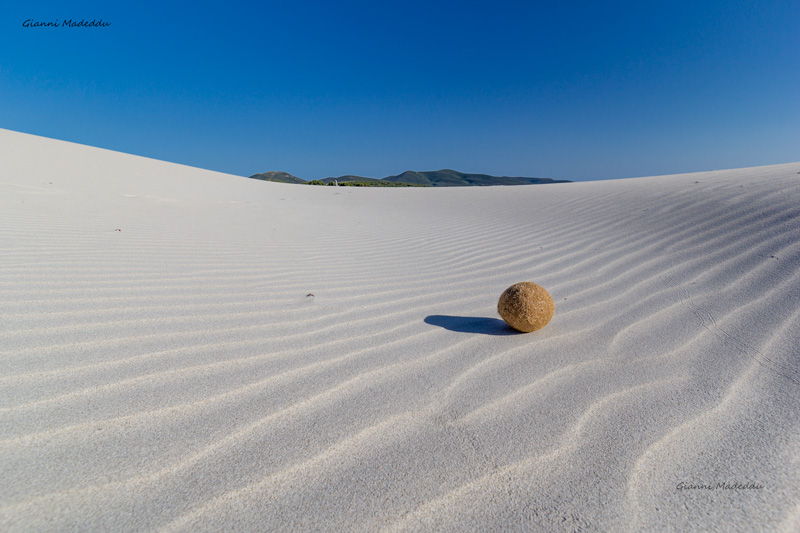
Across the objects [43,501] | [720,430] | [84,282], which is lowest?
[720,430]

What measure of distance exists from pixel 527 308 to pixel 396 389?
0.96 m

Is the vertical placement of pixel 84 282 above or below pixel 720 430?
above

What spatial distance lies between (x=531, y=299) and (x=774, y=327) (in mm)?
1330

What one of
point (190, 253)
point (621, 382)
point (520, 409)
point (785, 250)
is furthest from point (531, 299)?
point (190, 253)

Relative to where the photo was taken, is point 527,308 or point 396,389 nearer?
point 396,389

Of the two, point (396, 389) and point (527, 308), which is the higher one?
point (527, 308)

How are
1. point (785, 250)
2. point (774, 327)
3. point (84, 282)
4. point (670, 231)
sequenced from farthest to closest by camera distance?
point (670, 231) < point (785, 250) < point (84, 282) < point (774, 327)

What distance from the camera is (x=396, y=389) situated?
180 centimetres

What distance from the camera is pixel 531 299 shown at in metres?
2.36

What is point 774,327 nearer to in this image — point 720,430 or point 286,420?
point 720,430

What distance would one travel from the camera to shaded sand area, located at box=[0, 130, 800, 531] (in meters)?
1.19

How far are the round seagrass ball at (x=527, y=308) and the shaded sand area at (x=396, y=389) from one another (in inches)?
3.7

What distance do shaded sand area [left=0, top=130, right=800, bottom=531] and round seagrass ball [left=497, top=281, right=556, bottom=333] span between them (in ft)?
0.31

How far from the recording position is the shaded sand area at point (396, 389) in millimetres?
1192
